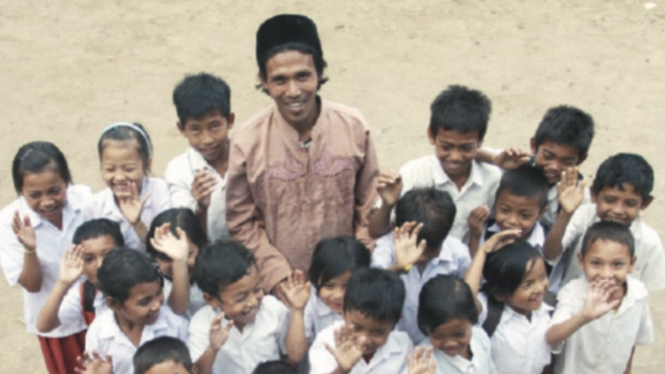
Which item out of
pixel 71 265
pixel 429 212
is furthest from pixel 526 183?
pixel 71 265

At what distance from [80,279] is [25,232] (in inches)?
11.6

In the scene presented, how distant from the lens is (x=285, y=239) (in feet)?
10.8

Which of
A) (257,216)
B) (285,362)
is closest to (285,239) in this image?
(257,216)

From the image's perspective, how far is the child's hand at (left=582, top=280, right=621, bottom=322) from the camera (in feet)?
10.0

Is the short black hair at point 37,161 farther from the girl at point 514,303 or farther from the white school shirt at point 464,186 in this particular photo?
the girl at point 514,303

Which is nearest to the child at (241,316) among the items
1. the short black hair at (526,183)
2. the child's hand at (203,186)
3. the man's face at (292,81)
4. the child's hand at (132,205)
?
the child's hand at (203,186)

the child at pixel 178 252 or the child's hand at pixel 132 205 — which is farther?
the child's hand at pixel 132 205

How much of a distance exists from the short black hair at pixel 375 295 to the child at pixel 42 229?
49.0 inches

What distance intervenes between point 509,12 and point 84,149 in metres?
3.83

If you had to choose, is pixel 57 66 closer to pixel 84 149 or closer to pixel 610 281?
pixel 84 149

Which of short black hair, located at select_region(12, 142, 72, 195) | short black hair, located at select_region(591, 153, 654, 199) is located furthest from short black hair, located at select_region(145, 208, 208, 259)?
short black hair, located at select_region(591, 153, 654, 199)

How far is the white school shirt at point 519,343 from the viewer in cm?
320

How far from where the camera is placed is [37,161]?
3.37 meters

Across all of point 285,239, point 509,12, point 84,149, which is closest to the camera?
point 285,239
